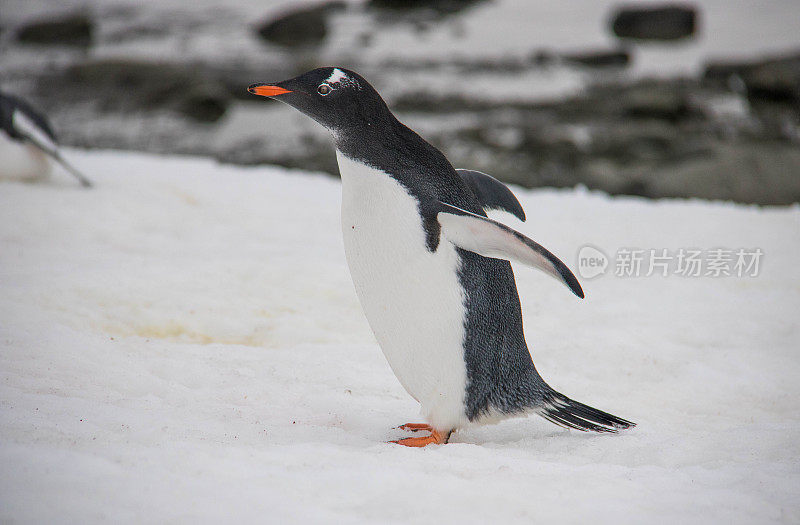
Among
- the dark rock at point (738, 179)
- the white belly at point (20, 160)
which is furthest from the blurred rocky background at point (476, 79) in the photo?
the white belly at point (20, 160)

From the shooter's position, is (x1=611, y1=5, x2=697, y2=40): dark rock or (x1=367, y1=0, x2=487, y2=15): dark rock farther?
(x1=367, y1=0, x2=487, y2=15): dark rock

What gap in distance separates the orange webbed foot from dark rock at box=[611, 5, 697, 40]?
49.0ft

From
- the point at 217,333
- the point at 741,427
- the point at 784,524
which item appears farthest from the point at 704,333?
the point at 217,333

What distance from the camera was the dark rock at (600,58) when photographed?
12.8 metres

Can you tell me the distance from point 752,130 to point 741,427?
8265mm

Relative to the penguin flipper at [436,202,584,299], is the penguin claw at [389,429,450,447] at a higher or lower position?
lower

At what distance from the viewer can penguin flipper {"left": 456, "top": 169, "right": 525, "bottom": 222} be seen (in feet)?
6.81

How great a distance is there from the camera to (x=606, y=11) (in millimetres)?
16500

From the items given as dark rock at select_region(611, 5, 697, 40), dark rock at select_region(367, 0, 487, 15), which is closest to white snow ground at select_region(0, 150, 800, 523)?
dark rock at select_region(611, 5, 697, 40)

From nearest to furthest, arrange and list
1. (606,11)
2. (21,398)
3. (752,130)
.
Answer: (21,398) < (752,130) < (606,11)

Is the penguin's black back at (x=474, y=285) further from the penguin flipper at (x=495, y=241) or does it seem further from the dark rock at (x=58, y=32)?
the dark rock at (x=58, y=32)

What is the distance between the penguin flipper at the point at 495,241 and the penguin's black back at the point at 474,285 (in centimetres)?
4

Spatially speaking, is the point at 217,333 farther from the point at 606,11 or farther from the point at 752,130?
the point at 606,11

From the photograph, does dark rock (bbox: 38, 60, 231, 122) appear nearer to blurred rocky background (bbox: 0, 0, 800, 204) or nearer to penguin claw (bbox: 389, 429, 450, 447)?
blurred rocky background (bbox: 0, 0, 800, 204)
